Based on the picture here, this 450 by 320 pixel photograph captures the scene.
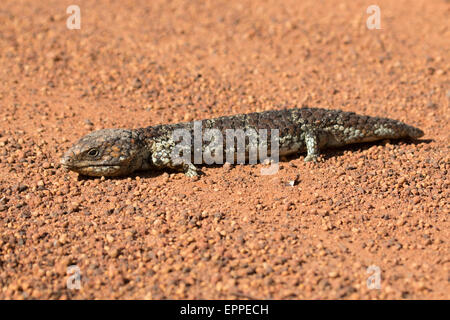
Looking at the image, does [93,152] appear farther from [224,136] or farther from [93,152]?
[224,136]

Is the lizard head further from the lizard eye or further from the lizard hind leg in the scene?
the lizard hind leg

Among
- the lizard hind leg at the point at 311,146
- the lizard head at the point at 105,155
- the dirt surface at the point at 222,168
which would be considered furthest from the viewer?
the lizard hind leg at the point at 311,146

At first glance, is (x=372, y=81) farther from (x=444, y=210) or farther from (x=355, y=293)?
(x=355, y=293)

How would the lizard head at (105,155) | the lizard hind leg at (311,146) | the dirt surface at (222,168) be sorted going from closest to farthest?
the dirt surface at (222,168) < the lizard head at (105,155) < the lizard hind leg at (311,146)

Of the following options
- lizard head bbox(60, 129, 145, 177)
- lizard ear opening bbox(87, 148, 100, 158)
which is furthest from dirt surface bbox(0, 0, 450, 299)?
lizard ear opening bbox(87, 148, 100, 158)

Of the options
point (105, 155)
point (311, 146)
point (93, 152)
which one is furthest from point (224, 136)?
point (93, 152)

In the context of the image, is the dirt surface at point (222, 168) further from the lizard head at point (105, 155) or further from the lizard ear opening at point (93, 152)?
the lizard ear opening at point (93, 152)

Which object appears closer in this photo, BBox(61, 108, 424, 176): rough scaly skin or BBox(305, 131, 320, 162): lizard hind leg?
BBox(61, 108, 424, 176): rough scaly skin

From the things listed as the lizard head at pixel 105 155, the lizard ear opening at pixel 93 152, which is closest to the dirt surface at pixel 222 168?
the lizard head at pixel 105 155
